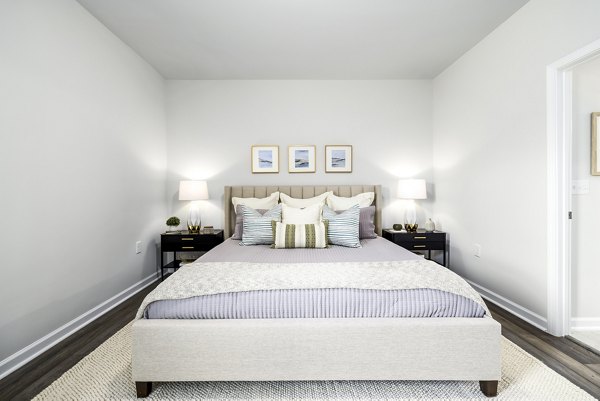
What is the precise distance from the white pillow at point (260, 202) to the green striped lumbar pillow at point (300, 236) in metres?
0.81

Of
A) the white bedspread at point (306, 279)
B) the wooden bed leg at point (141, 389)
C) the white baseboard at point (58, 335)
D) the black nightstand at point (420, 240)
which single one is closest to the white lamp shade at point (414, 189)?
the black nightstand at point (420, 240)

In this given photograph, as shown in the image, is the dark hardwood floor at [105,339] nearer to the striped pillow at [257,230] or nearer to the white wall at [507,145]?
the white wall at [507,145]

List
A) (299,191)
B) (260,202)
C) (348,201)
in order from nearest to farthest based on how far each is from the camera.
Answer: (348,201) < (260,202) < (299,191)

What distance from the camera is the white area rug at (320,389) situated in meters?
1.58

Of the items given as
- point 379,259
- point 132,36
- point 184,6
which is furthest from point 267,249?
point 132,36

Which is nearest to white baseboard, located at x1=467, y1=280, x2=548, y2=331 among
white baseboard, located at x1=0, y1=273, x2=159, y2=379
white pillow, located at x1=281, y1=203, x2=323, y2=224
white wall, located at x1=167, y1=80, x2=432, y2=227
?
white wall, located at x1=167, y1=80, x2=432, y2=227

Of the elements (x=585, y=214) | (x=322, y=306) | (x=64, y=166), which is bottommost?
(x=322, y=306)

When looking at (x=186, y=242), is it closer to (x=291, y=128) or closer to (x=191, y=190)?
(x=191, y=190)

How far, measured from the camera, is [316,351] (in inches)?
62.0

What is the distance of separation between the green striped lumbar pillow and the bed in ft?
3.90

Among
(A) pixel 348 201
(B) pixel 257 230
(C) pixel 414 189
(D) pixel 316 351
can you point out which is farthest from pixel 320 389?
(C) pixel 414 189

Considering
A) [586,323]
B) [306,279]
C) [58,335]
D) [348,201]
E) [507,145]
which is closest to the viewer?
[306,279]

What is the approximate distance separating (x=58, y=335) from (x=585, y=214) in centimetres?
422

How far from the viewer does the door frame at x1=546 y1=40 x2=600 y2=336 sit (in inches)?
86.5
